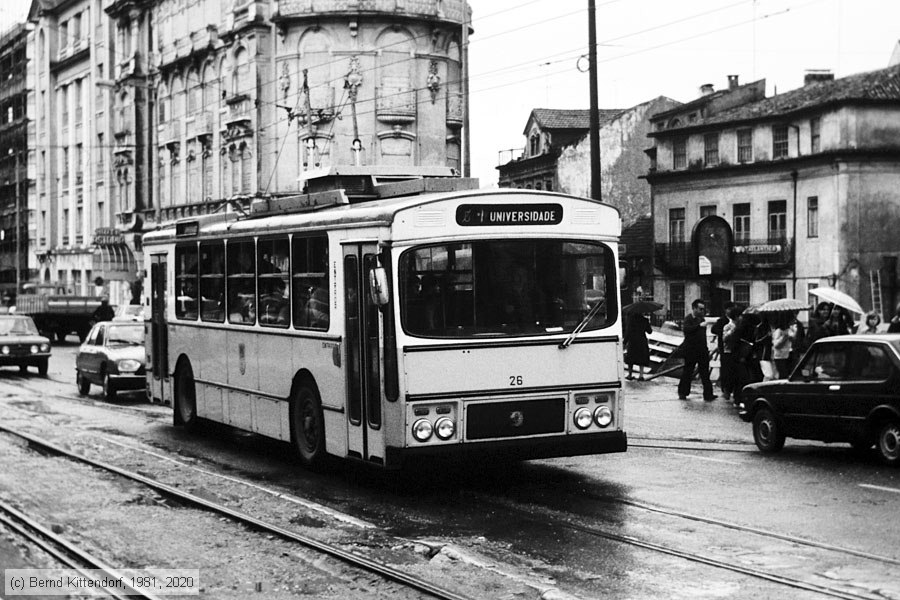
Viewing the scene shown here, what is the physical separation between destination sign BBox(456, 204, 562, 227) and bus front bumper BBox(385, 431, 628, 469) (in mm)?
2010

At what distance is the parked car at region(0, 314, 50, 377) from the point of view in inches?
1359

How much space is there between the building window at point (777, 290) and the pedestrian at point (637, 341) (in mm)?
22834

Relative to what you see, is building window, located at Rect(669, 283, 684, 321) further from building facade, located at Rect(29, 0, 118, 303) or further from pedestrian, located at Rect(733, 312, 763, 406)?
building facade, located at Rect(29, 0, 118, 303)

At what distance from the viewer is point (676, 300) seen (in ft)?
179

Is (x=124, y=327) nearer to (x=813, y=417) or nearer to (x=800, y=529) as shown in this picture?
(x=813, y=417)

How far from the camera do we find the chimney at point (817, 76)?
185ft

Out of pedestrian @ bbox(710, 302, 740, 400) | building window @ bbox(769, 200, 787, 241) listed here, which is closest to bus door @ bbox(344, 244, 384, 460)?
pedestrian @ bbox(710, 302, 740, 400)

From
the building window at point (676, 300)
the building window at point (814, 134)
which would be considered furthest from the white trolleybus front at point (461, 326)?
the building window at point (676, 300)

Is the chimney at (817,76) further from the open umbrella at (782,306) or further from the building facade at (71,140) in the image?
the building facade at (71,140)

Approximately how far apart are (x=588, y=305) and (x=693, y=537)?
120 inches

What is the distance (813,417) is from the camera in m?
14.6

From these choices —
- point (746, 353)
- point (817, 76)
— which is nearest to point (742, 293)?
point (817, 76)

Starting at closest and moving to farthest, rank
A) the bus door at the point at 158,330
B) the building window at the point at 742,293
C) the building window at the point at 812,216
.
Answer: the bus door at the point at 158,330
the building window at the point at 812,216
the building window at the point at 742,293

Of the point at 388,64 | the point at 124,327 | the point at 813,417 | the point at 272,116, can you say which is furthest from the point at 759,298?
Answer: the point at 813,417
